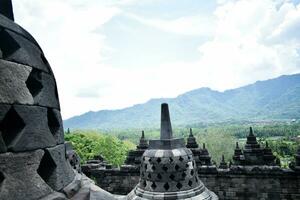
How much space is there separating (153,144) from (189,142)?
9905 millimetres

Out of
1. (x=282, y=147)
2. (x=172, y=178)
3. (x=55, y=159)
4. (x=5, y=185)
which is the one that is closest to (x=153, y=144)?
(x=172, y=178)

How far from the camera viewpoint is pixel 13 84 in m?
2.33

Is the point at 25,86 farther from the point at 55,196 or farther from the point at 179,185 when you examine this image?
the point at 179,185

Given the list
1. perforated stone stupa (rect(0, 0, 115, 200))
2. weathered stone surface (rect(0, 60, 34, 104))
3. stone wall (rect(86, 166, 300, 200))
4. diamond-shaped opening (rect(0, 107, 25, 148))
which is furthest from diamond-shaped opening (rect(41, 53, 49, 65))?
stone wall (rect(86, 166, 300, 200))

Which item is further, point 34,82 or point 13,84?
point 34,82

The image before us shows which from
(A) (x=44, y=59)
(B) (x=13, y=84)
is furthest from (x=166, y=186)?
(B) (x=13, y=84)

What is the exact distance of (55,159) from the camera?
2.66m

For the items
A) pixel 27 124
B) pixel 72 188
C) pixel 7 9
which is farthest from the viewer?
pixel 72 188

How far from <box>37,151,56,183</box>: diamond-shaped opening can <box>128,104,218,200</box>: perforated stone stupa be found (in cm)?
560

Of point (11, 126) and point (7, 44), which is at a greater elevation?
point (7, 44)

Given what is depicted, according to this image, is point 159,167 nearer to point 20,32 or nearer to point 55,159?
point 55,159

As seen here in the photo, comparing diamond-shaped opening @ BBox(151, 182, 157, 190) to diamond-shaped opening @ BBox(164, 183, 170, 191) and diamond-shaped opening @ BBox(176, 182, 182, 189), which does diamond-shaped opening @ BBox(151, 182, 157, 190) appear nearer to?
diamond-shaped opening @ BBox(164, 183, 170, 191)

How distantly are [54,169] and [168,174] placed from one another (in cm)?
572

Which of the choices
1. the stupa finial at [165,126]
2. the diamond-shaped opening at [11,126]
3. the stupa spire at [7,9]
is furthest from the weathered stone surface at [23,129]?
the stupa finial at [165,126]
